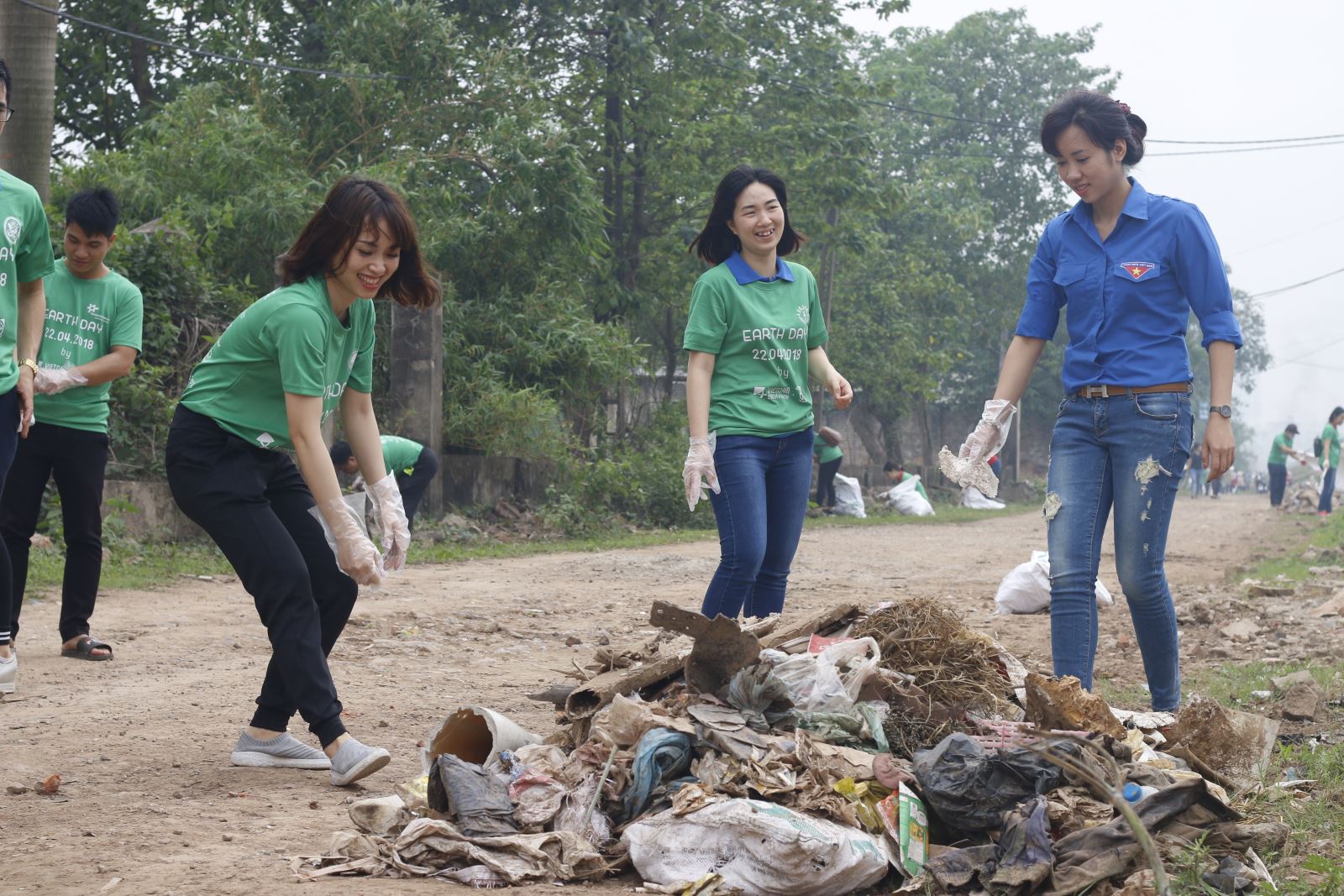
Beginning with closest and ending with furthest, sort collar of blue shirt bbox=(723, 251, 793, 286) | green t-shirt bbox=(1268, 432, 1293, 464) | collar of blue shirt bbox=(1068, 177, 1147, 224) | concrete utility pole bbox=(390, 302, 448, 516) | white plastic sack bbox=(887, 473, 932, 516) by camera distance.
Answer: collar of blue shirt bbox=(1068, 177, 1147, 224), collar of blue shirt bbox=(723, 251, 793, 286), concrete utility pole bbox=(390, 302, 448, 516), green t-shirt bbox=(1268, 432, 1293, 464), white plastic sack bbox=(887, 473, 932, 516)

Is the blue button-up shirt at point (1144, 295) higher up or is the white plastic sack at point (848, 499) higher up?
the blue button-up shirt at point (1144, 295)

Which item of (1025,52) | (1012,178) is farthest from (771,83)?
(1025,52)

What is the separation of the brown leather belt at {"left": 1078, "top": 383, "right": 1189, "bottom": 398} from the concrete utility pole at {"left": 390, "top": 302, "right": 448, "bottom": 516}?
10050 millimetres

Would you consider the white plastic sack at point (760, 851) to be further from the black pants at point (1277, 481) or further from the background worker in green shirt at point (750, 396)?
the black pants at point (1277, 481)

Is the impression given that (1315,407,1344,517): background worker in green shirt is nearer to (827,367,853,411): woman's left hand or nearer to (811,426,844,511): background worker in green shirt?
(811,426,844,511): background worker in green shirt

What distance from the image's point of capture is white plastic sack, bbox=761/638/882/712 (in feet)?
11.6

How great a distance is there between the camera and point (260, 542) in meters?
3.67

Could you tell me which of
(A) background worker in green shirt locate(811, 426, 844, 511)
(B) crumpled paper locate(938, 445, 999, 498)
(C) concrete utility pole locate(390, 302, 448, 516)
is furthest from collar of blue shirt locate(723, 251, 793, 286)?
(A) background worker in green shirt locate(811, 426, 844, 511)

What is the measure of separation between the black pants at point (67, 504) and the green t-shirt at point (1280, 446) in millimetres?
20371

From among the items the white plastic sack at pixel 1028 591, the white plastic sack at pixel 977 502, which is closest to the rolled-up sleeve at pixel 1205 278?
the white plastic sack at pixel 1028 591

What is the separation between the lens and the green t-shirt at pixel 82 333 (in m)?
5.39

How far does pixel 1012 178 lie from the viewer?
3919cm

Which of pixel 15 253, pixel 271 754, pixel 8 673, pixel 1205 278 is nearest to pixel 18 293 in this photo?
pixel 15 253

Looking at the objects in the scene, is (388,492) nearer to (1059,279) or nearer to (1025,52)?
(1059,279)
